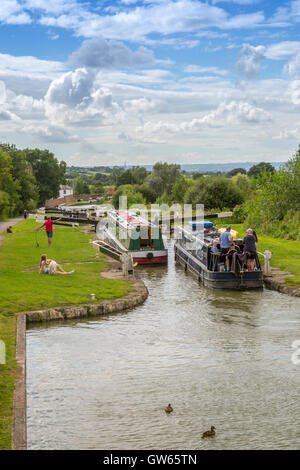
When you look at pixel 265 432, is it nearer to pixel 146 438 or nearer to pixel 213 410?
pixel 213 410

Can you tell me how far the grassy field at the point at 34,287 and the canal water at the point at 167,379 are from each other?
659 mm

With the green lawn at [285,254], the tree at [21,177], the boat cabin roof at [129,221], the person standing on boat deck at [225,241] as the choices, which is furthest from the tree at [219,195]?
the person standing on boat deck at [225,241]

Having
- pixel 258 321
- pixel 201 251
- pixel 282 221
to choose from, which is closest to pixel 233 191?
pixel 282 221

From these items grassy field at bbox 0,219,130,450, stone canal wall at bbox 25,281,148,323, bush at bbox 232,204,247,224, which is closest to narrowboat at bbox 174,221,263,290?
grassy field at bbox 0,219,130,450

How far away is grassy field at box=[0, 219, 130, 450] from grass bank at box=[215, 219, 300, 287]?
6.96m

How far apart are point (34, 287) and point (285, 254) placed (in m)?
13.7

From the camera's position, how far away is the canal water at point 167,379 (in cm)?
881

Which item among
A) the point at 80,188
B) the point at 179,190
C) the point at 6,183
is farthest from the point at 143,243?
the point at 80,188

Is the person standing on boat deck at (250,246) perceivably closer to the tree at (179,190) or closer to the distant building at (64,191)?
the tree at (179,190)

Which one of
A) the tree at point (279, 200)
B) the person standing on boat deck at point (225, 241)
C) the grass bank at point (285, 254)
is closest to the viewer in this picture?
the person standing on boat deck at point (225, 241)

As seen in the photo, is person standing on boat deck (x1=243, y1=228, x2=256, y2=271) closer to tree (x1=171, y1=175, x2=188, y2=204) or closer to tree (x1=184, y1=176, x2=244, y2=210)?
tree (x1=184, y1=176, x2=244, y2=210)
